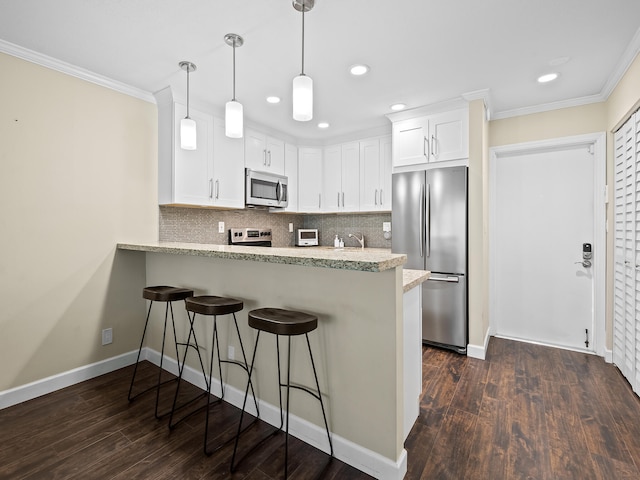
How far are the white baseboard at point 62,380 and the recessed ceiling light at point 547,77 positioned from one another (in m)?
4.17

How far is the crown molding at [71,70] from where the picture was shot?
2.14 metres

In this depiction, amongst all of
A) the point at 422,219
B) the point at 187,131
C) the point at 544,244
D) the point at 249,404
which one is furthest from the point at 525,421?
the point at 187,131

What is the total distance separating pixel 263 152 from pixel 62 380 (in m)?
2.84

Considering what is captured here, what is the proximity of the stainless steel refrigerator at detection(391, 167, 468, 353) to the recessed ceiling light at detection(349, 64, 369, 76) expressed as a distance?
3.91 feet

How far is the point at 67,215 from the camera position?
2.43 m

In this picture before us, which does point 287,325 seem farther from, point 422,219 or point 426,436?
point 422,219

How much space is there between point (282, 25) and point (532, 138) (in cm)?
272

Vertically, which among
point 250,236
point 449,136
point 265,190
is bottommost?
point 250,236

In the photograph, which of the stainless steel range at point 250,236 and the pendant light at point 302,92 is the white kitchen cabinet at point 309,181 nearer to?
the stainless steel range at point 250,236

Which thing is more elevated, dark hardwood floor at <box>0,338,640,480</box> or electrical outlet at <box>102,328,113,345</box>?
electrical outlet at <box>102,328,113,345</box>

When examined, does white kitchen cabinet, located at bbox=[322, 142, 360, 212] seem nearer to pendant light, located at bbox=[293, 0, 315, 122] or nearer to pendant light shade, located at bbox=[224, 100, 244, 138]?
pendant light shade, located at bbox=[224, 100, 244, 138]

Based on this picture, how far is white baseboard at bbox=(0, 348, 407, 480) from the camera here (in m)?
1.56

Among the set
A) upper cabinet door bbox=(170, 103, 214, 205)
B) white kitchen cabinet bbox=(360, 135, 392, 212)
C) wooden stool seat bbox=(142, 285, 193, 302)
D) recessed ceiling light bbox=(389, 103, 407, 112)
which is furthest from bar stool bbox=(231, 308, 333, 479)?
white kitchen cabinet bbox=(360, 135, 392, 212)

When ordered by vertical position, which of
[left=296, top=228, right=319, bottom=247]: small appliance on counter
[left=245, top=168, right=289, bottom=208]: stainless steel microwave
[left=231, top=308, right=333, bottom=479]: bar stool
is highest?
[left=245, top=168, right=289, bottom=208]: stainless steel microwave
